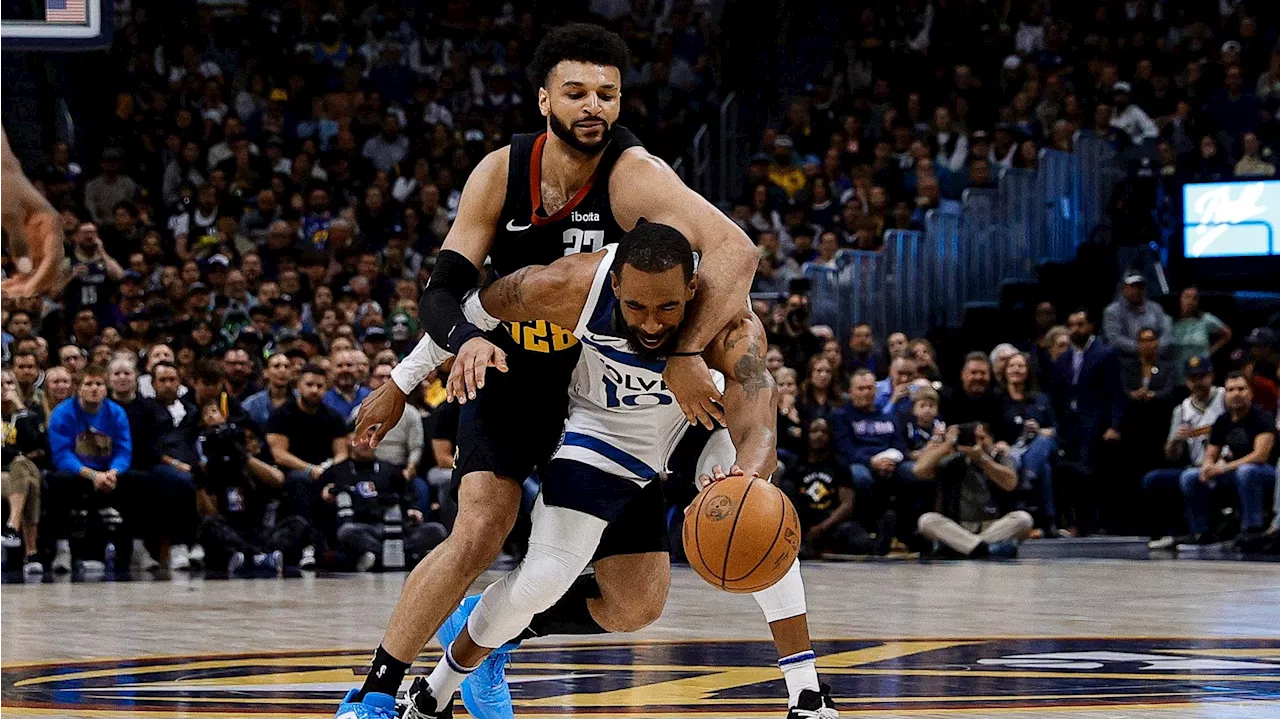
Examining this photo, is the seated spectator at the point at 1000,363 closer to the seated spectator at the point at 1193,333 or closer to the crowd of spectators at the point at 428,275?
the crowd of spectators at the point at 428,275

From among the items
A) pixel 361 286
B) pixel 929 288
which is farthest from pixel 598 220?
pixel 929 288

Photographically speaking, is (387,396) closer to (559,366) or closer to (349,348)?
(559,366)

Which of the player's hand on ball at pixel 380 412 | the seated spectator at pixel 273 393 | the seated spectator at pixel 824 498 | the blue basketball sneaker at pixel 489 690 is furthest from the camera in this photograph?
the seated spectator at pixel 824 498

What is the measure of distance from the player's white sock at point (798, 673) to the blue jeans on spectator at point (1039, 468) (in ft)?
29.5

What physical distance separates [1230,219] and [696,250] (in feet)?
41.8

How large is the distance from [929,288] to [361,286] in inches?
197

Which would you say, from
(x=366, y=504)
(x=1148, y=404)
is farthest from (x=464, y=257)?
(x=1148, y=404)

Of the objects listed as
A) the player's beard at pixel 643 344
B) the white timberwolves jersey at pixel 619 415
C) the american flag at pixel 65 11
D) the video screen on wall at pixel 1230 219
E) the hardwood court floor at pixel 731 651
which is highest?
the video screen on wall at pixel 1230 219

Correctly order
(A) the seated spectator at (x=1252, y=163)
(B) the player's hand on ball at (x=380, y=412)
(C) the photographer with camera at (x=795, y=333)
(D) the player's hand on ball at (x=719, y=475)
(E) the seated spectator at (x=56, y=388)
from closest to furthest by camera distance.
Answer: (D) the player's hand on ball at (x=719, y=475), (B) the player's hand on ball at (x=380, y=412), (E) the seated spectator at (x=56, y=388), (C) the photographer with camera at (x=795, y=333), (A) the seated spectator at (x=1252, y=163)

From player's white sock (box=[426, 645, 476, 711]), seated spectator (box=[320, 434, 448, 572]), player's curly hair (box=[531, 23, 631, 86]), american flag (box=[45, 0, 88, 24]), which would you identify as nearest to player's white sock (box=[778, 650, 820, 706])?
player's white sock (box=[426, 645, 476, 711])

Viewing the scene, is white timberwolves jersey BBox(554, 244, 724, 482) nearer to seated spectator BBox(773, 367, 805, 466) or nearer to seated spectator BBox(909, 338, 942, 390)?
seated spectator BBox(773, 367, 805, 466)

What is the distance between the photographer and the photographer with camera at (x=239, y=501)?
12312 millimetres

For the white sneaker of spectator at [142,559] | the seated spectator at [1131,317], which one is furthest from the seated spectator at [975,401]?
the white sneaker of spectator at [142,559]

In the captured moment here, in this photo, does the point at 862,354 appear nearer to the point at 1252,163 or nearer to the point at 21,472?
the point at 1252,163
